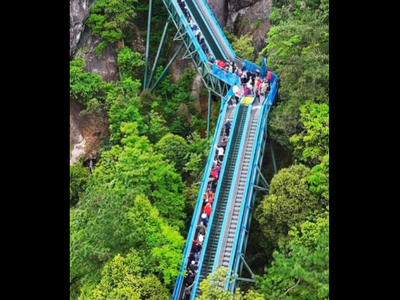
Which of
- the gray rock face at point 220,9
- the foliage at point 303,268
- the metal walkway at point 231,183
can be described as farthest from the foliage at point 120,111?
the foliage at point 303,268

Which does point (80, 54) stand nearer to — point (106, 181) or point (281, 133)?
point (106, 181)

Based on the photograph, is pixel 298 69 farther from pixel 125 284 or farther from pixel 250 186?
pixel 125 284

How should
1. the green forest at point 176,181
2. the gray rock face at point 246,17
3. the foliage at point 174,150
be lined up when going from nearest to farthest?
the green forest at point 176,181 → the foliage at point 174,150 → the gray rock face at point 246,17

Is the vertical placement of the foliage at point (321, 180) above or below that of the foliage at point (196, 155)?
below

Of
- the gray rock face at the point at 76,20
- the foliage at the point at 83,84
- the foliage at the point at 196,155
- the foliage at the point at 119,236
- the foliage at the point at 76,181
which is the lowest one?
the foliage at the point at 119,236

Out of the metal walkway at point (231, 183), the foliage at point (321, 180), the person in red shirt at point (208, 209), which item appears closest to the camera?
the foliage at point (321, 180)

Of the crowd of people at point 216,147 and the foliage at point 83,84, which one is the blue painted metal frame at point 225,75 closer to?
the crowd of people at point 216,147

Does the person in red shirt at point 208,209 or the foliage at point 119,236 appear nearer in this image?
the foliage at point 119,236
